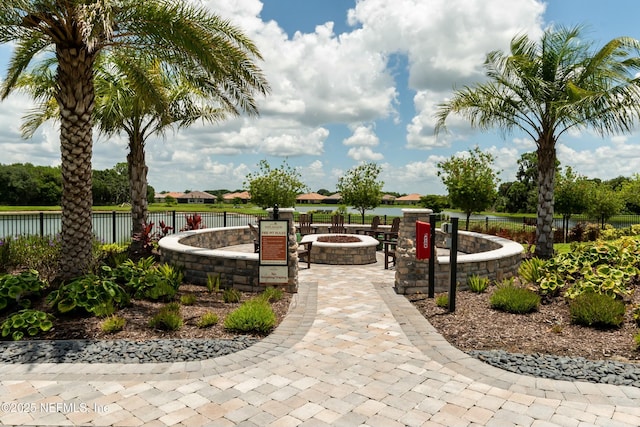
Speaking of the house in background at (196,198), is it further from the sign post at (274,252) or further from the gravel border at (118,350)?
the gravel border at (118,350)

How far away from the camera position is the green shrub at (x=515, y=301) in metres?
6.38

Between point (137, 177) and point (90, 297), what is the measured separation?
23.8 ft

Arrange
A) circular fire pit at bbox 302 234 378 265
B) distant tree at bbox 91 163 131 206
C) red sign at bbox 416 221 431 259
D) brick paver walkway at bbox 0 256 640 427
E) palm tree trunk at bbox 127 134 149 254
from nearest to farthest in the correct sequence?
1. brick paver walkway at bbox 0 256 640 427
2. red sign at bbox 416 221 431 259
3. circular fire pit at bbox 302 234 378 265
4. palm tree trunk at bbox 127 134 149 254
5. distant tree at bbox 91 163 131 206

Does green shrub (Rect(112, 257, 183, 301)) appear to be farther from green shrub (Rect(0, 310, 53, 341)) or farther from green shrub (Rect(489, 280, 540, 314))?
green shrub (Rect(489, 280, 540, 314))

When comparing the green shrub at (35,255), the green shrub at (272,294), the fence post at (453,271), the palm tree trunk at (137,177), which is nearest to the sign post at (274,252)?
the green shrub at (272,294)

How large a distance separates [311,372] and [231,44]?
631 centimetres

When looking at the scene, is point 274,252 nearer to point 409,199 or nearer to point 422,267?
point 422,267

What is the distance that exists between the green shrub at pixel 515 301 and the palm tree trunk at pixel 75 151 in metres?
7.07

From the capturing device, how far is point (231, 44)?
7.87 metres

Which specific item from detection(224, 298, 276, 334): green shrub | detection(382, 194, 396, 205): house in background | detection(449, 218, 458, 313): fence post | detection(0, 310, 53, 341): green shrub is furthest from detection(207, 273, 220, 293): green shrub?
detection(382, 194, 396, 205): house in background

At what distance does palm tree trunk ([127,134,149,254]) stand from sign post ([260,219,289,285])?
21.4ft

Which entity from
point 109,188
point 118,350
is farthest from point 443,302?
point 109,188

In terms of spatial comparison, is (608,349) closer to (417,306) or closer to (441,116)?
(417,306)

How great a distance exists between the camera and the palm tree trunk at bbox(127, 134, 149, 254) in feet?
41.2
